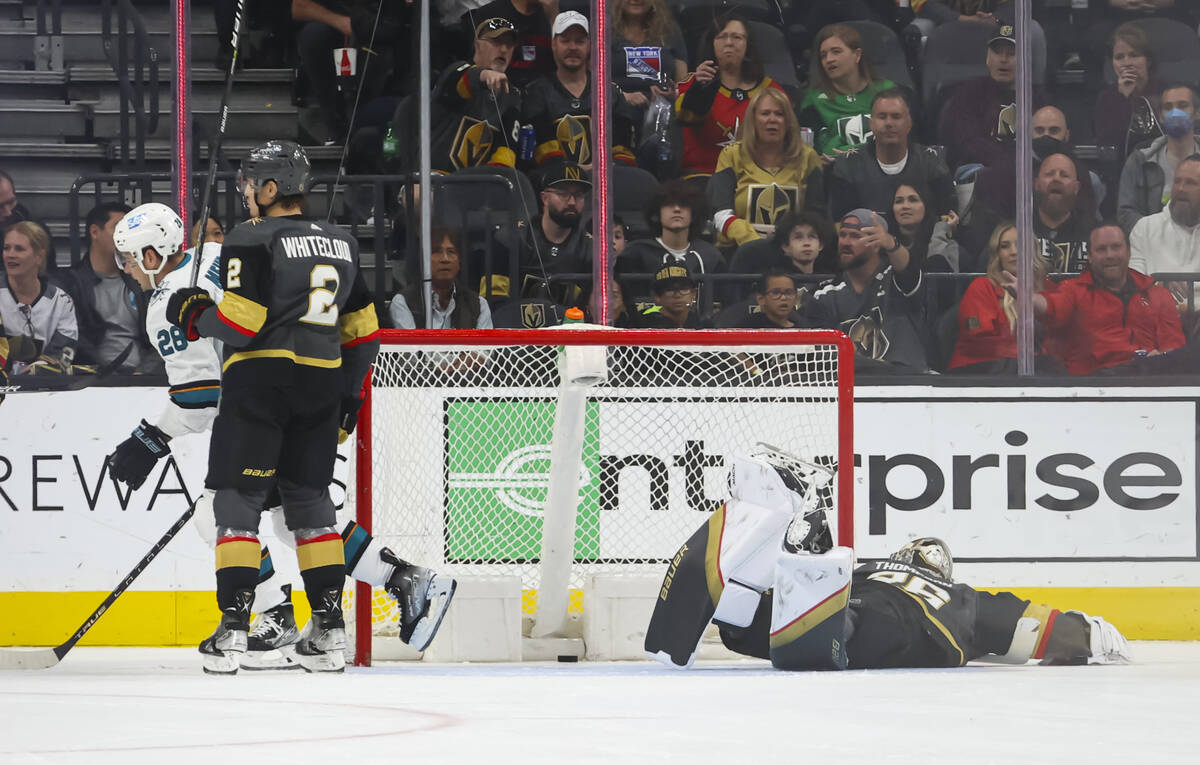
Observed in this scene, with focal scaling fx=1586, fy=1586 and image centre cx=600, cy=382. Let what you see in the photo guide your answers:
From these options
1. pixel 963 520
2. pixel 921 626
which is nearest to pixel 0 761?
pixel 921 626

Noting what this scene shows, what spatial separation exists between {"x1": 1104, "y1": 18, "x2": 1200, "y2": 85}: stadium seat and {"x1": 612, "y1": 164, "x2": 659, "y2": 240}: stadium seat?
1.77 metres

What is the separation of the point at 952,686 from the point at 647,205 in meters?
2.78

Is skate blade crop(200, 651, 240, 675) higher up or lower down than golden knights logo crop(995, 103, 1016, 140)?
→ lower down

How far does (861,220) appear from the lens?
17.9ft

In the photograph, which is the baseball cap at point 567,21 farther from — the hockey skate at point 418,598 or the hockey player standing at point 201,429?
the hockey skate at point 418,598

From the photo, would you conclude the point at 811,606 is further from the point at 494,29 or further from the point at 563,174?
the point at 494,29

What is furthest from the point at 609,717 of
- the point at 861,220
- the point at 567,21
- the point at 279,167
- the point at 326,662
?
the point at 567,21

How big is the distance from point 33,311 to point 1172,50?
4.03 m

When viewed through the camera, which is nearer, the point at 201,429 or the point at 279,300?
the point at 279,300

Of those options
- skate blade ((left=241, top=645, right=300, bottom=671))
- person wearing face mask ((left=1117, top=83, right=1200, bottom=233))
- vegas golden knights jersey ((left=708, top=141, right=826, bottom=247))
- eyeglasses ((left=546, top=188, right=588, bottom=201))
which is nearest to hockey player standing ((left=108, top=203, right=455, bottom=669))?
skate blade ((left=241, top=645, right=300, bottom=671))

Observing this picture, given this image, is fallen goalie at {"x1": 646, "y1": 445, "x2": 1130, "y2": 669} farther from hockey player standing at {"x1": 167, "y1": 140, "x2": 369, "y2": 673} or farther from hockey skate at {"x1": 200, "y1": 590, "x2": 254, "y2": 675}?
hockey skate at {"x1": 200, "y1": 590, "x2": 254, "y2": 675}

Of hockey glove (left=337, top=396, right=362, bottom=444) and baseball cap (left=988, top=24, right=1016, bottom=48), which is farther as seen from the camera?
baseball cap (left=988, top=24, right=1016, bottom=48)

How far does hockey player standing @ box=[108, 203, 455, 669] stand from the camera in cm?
362

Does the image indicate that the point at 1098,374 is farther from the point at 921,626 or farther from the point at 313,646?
the point at 313,646
